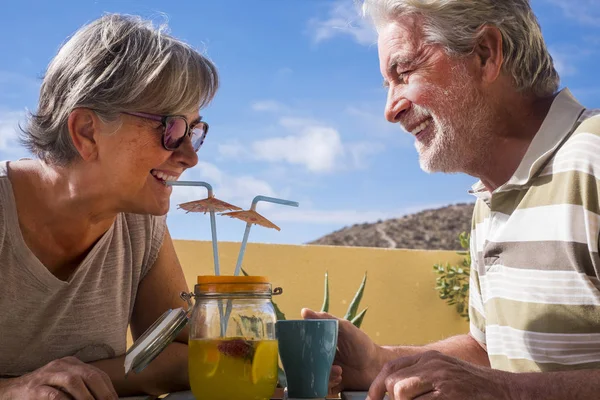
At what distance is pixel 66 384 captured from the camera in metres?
1.39

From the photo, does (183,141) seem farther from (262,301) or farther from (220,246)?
(220,246)

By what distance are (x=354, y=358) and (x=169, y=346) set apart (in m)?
0.53

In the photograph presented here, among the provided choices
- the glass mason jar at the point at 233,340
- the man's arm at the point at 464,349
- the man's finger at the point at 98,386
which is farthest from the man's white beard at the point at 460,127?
the man's finger at the point at 98,386

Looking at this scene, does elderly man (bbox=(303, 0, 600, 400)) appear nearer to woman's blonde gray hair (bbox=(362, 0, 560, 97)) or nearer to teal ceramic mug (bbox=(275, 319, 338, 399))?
woman's blonde gray hair (bbox=(362, 0, 560, 97))

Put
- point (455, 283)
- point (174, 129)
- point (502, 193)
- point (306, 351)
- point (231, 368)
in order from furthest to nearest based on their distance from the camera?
1. point (455, 283)
2. point (174, 129)
3. point (502, 193)
4. point (306, 351)
5. point (231, 368)

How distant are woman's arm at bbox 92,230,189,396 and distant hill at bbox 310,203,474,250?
10491mm

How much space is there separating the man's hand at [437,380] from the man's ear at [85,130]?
A: 1119 mm

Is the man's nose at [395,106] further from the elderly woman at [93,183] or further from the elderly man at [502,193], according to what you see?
the elderly woman at [93,183]

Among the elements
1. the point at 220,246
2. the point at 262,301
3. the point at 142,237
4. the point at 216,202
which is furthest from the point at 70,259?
the point at 220,246

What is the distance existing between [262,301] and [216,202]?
0.82 feet

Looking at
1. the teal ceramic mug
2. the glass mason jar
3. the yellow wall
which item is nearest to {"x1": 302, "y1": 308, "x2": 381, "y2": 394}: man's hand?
the teal ceramic mug

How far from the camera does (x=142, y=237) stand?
2.16 metres

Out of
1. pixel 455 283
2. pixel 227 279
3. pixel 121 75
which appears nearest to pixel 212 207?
pixel 227 279

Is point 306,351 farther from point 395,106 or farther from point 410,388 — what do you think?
point 395,106
